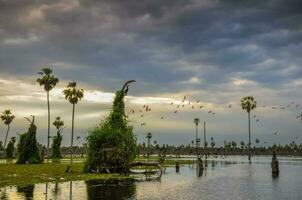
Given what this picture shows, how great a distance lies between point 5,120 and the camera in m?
160

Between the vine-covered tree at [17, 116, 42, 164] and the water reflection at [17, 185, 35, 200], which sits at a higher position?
the vine-covered tree at [17, 116, 42, 164]

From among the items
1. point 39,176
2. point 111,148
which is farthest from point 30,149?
point 39,176

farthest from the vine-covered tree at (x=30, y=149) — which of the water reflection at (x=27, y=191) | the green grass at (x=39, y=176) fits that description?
the water reflection at (x=27, y=191)

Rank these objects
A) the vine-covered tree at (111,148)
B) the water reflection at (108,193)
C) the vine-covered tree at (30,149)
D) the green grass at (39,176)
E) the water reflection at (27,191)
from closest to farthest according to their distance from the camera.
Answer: the water reflection at (27,191)
the water reflection at (108,193)
the green grass at (39,176)
the vine-covered tree at (111,148)
the vine-covered tree at (30,149)

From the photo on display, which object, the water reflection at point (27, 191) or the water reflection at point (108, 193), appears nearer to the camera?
the water reflection at point (27, 191)

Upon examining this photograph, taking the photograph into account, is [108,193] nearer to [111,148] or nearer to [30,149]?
[111,148]

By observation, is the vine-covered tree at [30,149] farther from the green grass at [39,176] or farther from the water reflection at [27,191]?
the water reflection at [27,191]

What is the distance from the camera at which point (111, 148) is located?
64688 mm

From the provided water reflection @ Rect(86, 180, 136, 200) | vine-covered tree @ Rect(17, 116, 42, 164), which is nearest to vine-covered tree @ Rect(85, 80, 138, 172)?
water reflection @ Rect(86, 180, 136, 200)

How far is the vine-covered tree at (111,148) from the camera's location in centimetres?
6469

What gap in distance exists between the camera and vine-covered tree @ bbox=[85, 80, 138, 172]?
212 ft

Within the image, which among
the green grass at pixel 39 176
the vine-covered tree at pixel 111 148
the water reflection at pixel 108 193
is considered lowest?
the water reflection at pixel 108 193

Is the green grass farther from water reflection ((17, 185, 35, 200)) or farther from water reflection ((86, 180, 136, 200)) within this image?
water reflection ((86, 180, 136, 200))

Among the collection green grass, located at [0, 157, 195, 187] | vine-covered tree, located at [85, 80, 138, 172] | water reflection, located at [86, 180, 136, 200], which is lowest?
water reflection, located at [86, 180, 136, 200]
